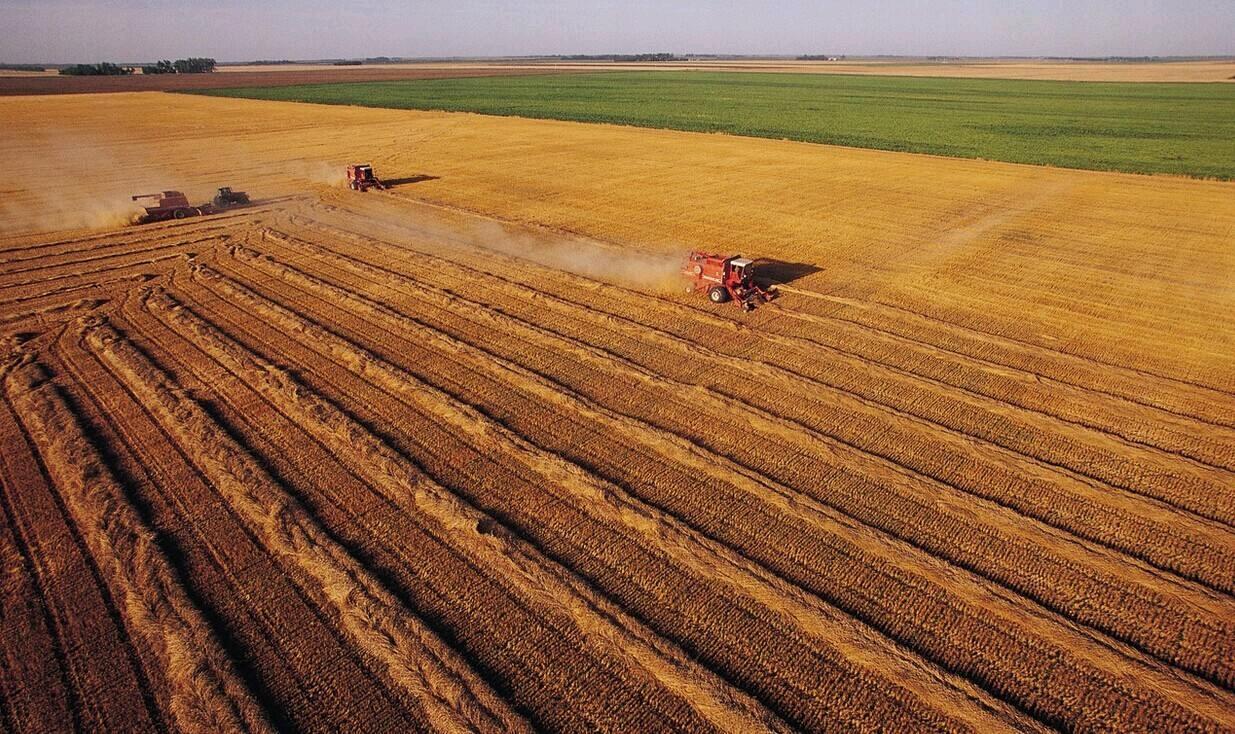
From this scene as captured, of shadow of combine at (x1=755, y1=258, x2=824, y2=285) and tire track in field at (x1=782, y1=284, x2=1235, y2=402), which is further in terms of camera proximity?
shadow of combine at (x1=755, y1=258, x2=824, y2=285)

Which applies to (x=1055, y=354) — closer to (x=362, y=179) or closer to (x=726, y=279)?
(x=726, y=279)

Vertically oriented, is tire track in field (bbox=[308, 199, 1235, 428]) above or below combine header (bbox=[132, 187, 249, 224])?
above

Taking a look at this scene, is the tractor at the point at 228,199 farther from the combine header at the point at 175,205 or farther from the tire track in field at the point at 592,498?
the tire track in field at the point at 592,498

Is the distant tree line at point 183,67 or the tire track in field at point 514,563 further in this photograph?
the distant tree line at point 183,67

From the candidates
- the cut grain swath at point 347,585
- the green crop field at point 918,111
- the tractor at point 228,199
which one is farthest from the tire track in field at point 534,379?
the green crop field at point 918,111

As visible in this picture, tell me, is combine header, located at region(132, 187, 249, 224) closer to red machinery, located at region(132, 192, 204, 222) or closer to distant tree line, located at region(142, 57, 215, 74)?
red machinery, located at region(132, 192, 204, 222)

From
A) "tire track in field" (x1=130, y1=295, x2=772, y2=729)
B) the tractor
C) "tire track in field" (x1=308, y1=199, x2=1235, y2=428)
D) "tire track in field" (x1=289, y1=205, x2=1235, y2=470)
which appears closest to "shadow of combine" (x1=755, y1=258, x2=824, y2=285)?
"tire track in field" (x1=308, y1=199, x2=1235, y2=428)
